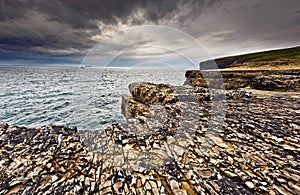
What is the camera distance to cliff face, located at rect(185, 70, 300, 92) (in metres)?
15.1

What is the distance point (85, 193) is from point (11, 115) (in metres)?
22.7

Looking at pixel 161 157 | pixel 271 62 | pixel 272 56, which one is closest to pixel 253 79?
pixel 161 157

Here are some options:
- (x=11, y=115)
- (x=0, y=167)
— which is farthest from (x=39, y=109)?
(x=0, y=167)

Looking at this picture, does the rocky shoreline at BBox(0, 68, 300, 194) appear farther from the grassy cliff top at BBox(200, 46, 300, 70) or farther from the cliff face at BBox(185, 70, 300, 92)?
the grassy cliff top at BBox(200, 46, 300, 70)

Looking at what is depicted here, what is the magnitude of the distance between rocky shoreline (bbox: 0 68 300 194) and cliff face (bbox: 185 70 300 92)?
10947 mm

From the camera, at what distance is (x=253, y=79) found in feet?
59.9

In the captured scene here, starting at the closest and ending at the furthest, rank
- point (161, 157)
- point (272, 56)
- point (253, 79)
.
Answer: point (161, 157) → point (253, 79) → point (272, 56)

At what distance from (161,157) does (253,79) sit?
63.1ft

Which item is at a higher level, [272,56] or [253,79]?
[272,56]

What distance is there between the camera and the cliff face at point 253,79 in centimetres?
1512

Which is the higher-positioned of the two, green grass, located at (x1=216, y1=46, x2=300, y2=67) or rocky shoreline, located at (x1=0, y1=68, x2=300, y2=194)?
green grass, located at (x1=216, y1=46, x2=300, y2=67)

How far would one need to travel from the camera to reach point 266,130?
19.0ft

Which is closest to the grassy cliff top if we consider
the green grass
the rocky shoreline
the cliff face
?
the green grass

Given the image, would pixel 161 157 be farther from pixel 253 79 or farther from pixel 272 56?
pixel 272 56
